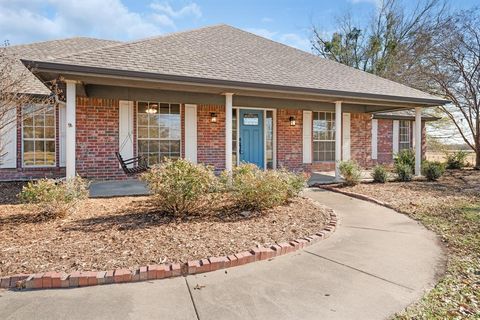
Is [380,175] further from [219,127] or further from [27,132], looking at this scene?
[27,132]

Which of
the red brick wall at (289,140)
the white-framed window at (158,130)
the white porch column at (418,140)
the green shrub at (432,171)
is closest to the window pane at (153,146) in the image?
the white-framed window at (158,130)

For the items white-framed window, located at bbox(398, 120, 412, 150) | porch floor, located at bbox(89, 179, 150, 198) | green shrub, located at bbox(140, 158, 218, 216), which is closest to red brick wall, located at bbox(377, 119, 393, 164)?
white-framed window, located at bbox(398, 120, 412, 150)

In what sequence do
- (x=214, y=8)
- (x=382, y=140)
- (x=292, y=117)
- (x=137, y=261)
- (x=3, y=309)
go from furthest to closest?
(x=382, y=140)
(x=214, y=8)
(x=292, y=117)
(x=137, y=261)
(x=3, y=309)

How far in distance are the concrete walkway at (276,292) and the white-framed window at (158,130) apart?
6.86 metres

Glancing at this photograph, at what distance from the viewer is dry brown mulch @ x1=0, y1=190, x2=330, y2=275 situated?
347 centimetres

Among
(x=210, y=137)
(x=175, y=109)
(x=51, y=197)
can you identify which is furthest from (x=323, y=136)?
(x=51, y=197)

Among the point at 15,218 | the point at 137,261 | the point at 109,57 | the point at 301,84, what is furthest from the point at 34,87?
the point at 137,261

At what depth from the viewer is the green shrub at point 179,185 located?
15.9 ft

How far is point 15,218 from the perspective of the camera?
5102 mm

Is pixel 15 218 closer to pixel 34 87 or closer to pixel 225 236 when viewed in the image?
pixel 225 236

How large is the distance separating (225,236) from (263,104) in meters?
6.51

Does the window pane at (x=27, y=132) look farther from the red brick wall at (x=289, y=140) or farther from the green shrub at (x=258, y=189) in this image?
the red brick wall at (x=289, y=140)

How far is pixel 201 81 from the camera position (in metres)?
7.05

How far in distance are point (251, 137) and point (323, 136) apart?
3.17 metres
